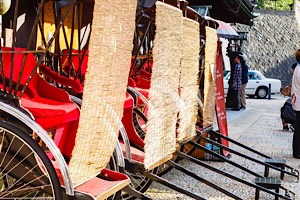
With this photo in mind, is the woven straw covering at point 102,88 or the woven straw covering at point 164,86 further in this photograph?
the woven straw covering at point 164,86

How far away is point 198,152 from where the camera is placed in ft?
27.7

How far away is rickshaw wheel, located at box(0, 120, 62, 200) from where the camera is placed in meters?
3.29

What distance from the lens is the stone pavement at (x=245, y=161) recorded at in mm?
6531

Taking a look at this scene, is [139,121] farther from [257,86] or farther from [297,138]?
[257,86]

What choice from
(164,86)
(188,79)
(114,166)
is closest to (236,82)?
(188,79)

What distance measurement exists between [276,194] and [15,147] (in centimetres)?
319

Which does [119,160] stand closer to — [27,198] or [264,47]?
[27,198]

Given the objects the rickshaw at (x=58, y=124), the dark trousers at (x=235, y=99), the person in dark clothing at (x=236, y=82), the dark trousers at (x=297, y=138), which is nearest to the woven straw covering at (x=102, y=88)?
the rickshaw at (x=58, y=124)

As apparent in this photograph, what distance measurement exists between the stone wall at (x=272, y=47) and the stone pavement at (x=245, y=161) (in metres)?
20.1

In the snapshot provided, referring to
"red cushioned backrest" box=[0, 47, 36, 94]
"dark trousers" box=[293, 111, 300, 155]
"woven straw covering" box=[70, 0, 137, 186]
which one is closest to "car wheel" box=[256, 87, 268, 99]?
"dark trousers" box=[293, 111, 300, 155]

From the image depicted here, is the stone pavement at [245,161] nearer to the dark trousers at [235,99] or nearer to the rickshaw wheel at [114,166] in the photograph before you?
the dark trousers at [235,99]

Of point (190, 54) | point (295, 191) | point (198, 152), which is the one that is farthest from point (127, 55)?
point (198, 152)

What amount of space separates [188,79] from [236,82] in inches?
513

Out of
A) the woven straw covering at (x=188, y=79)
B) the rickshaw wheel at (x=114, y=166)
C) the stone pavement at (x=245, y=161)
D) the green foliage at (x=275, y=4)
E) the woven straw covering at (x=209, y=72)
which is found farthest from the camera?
the green foliage at (x=275, y=4)
